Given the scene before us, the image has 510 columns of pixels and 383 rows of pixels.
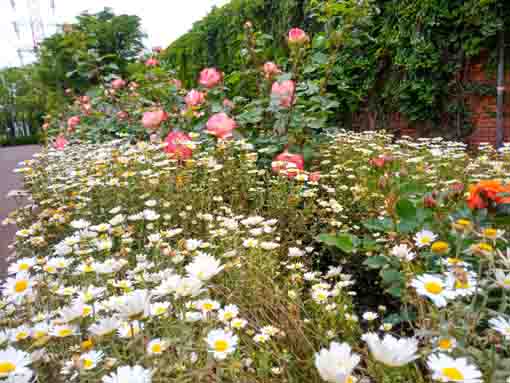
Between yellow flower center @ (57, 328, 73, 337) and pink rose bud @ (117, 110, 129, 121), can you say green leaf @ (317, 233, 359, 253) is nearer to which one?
yellow flower center @ (57, 328, 73, 337)

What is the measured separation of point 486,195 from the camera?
3.08ft

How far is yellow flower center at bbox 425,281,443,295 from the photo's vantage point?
0.65 m

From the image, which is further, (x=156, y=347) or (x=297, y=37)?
(x=297, y=37)

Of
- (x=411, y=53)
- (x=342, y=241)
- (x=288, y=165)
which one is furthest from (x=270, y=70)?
(x=411, y=53)

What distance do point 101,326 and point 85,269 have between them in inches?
13.3

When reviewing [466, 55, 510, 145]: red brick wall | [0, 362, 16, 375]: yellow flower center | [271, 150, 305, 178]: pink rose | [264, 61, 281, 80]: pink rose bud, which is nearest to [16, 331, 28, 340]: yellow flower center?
[0, 362, 16, 375]: yellow flower center

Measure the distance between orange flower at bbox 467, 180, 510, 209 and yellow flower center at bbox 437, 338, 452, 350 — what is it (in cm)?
47

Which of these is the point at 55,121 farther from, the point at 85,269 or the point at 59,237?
the point at 85,269

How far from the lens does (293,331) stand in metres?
1.11

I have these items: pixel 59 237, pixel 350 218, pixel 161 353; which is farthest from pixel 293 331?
pixel 59 237

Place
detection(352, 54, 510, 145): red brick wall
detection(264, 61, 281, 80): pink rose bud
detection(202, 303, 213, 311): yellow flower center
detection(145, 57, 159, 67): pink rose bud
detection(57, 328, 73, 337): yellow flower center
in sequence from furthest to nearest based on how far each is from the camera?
detection(352, 54, 510, 145): red brick wall → detection(145, 57, 159, 67): pink rose bud → detection(264, 61, 281, 80): pink rose bud → detection(202, 303, 213, 311): yellow flower center → detection(57, 328, 73, 337): yellow flower center

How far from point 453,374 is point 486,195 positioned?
0.60 m

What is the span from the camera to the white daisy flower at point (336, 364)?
1.54ft

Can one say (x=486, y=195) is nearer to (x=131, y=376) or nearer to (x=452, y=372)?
(x=452, y=372)
